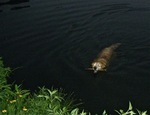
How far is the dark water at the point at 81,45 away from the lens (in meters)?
10.5

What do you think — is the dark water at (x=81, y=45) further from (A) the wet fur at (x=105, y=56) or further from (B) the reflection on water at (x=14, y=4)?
(A) the wet fur at (x=105, y=56)

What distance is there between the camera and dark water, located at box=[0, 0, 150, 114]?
10.5 meters

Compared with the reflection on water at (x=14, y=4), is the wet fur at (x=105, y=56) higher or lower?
lower

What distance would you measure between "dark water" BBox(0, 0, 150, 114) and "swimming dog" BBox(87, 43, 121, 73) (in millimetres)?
235

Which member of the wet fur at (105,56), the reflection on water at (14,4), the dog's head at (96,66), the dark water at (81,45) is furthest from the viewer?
the reflection on water at (14,4)

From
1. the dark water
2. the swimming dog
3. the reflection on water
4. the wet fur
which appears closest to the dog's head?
the swimming dog

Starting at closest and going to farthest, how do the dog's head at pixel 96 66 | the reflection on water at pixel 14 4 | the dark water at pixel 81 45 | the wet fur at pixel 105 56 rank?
the dark water at pixel 81 45
the dog's head at pixel 96 66
the wet fur at pixel 105 56
the reflection on water at pixel 14 4

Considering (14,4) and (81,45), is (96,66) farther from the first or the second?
(14,4)

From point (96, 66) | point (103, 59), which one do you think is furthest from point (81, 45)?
point (96, 66)

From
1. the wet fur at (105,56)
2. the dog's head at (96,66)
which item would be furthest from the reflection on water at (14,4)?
the dog's head at (96,66)

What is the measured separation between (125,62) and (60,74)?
8.90ft

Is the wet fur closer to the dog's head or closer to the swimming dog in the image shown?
the swimming dog

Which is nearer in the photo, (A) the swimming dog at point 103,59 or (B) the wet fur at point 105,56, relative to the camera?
(A) the swimming dog at point 103,59

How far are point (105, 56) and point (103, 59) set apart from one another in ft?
1.32
